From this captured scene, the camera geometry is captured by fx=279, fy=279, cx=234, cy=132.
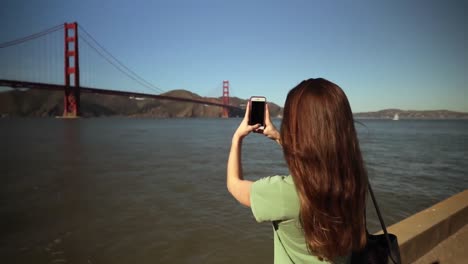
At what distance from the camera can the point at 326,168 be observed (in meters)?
0.78

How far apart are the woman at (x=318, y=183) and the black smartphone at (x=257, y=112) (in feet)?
0.66

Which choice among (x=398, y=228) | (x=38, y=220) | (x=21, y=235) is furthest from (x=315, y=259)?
(x=38, y=220)

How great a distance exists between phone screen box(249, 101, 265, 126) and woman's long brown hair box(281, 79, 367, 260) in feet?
0.70

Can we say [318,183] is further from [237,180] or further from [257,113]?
[257,113]

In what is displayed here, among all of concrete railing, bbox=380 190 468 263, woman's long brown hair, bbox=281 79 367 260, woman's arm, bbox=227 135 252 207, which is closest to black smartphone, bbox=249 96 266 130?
woman's arm, bbox=227 135 252 207

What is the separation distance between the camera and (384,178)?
7.91 m

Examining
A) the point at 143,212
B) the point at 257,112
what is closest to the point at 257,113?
the point at 257,112

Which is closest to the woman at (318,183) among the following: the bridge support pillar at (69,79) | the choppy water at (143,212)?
the choppy water at (143,212)

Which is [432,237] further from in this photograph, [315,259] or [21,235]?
[21,235]

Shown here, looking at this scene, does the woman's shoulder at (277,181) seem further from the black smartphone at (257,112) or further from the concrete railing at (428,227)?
the concrete railing at (428,227)

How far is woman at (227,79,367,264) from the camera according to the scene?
2.52ft

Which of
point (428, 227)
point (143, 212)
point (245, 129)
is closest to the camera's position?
point (245, 129)

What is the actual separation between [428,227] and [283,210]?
208 cm

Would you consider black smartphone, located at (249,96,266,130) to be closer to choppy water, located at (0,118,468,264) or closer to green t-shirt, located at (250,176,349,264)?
green t-shirt, located at (250,176,349,264)
